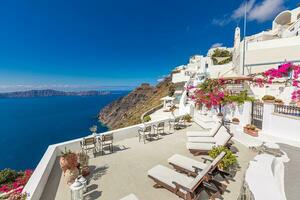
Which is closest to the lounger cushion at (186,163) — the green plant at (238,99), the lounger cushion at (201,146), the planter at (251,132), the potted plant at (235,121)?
the lounger cushion at (201,146)

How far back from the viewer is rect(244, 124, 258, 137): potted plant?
24.9 ft

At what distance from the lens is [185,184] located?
3414 mm

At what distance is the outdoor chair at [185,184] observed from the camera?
10.6 ft

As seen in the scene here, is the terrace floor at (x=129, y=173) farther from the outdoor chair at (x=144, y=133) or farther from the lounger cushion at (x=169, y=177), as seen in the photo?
the outdoor chair at (x=144, y=133)

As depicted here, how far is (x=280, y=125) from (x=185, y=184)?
6.57 m

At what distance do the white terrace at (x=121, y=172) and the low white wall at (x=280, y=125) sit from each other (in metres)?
1.89

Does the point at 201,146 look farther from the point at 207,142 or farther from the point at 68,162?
the point at 68,162

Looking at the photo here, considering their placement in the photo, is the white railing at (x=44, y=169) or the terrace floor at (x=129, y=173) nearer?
the white railing at (x=44, y=169)

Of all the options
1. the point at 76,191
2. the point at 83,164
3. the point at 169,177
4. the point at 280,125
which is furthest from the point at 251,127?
the point at 76,191

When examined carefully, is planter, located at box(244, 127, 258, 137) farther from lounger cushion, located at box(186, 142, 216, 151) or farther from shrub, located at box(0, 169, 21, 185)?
shrub, located at box(0, 169, 21, 185)

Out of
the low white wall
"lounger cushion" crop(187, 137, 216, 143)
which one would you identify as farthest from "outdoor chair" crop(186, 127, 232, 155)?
the low white wall

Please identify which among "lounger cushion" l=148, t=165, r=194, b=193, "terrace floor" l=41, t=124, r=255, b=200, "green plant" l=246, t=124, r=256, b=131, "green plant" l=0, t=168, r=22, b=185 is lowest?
"green plant" l=0, t=168, r=22, b=185

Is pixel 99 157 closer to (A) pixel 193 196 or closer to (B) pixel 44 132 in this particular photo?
(A) pixel 193 196

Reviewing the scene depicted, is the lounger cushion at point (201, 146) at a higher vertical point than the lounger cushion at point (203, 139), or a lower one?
lower
